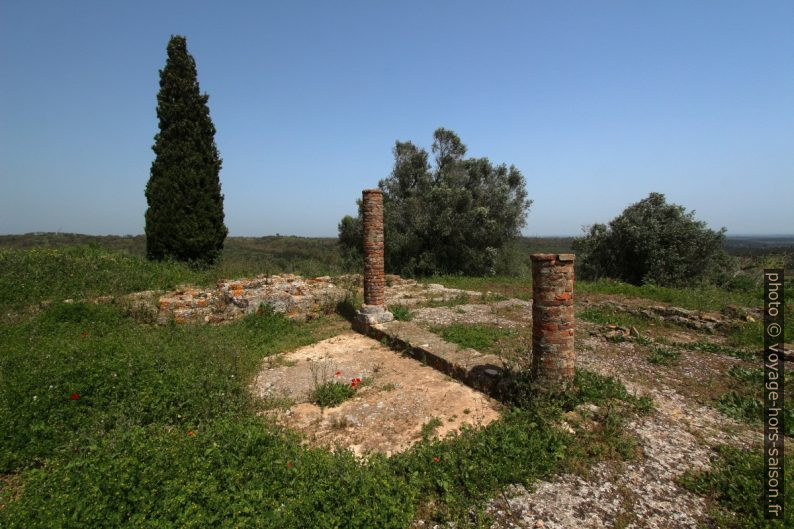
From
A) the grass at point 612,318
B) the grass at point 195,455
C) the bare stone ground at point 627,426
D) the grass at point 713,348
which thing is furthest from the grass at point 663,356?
the grass at point 195,455

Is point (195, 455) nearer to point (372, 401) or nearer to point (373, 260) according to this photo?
point (372, 401)

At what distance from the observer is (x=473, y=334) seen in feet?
23.5

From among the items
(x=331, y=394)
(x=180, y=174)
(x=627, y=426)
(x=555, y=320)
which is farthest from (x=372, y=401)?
(x=180, y=174)

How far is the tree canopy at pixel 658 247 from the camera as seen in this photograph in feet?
47.5

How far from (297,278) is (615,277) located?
1354cm

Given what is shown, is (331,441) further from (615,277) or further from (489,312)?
(615,277)

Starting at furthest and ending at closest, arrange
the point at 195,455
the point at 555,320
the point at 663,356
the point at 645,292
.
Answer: the point at 645,292
the point at 663,356
the point at 555,320
the point at 195,455

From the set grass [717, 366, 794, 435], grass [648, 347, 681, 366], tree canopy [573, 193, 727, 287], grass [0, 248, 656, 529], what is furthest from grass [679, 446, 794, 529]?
tree canopy [573, 193, 727, 287]

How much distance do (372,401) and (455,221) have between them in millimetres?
12675

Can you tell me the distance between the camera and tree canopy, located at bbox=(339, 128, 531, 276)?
16875 mm

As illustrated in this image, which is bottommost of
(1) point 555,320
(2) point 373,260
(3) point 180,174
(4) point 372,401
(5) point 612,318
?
(4) point 372,401

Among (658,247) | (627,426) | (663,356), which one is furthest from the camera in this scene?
(658,247)

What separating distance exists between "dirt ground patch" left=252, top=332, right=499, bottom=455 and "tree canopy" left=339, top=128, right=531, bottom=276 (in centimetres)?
1065

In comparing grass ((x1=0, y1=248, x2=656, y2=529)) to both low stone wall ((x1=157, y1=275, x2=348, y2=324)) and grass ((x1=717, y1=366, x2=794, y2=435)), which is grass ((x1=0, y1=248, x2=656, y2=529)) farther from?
low stone wall ((x1=157, y1=275, x2=348, y2=324))
